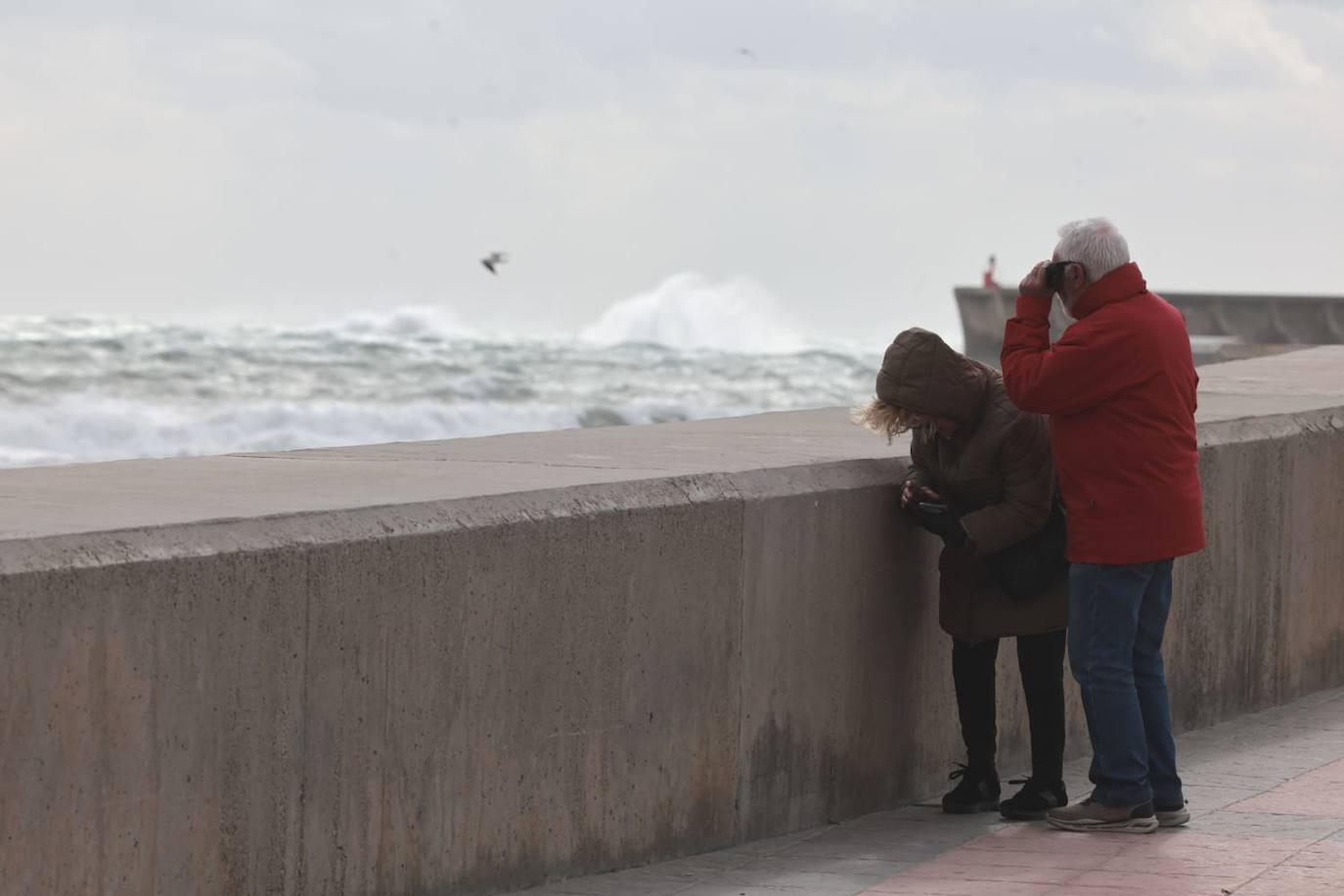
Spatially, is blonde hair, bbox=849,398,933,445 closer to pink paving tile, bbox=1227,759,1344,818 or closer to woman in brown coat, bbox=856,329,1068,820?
woman in brown coat, bbox=856,329,1068,820

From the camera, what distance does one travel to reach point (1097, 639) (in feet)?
16.8

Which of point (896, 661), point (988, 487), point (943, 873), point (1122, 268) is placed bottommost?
point (943, 873)

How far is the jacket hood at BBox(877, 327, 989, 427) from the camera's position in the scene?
518cm

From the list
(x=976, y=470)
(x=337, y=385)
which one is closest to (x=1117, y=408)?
(x=976, y=470)

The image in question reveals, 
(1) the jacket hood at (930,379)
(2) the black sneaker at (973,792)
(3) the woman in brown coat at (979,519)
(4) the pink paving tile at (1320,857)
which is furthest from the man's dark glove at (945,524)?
(4) the pink paving tile at (1320,857)

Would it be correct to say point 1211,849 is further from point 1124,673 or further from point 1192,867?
point 1124,673

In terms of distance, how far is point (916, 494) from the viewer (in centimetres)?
541

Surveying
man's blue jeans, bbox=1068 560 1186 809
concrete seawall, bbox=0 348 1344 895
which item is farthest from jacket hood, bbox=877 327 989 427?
man's blue jeans, bbox=1068 560 1186 809

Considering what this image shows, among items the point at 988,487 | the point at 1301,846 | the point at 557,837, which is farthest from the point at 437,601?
the point at 1301,846

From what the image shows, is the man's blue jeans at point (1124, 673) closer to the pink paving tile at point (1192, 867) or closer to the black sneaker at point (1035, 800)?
the black sneaker at point (1035, 800)

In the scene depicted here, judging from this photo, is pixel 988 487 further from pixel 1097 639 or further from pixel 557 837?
pixel 557 837

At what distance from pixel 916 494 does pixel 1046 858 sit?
1.01 metres

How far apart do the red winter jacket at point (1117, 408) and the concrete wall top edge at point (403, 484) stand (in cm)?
65

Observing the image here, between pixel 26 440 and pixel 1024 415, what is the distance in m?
29.1
